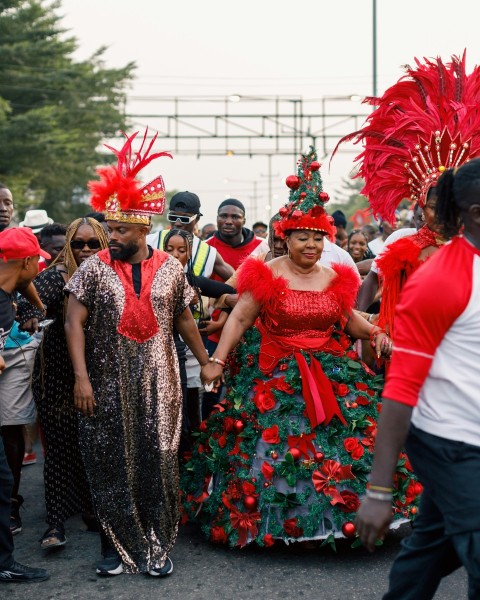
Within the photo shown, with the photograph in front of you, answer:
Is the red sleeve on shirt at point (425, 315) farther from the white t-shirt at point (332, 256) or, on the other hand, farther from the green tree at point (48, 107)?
the green tree at point (48, 107)

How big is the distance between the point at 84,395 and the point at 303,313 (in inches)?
53.0

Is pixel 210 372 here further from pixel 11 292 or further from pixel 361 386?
pixel 11 292

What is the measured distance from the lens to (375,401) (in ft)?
16.0

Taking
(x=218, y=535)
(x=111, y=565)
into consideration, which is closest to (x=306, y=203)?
(x=218, y=535)

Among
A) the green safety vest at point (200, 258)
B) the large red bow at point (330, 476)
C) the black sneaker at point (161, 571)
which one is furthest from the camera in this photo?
the green safety vest at point (200, 258)

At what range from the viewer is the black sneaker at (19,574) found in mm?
4285

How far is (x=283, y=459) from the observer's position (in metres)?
4.62

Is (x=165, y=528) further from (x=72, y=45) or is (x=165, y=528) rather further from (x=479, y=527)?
(x=72, y=45)

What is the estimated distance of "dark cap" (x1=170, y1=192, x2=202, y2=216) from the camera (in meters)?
6.52

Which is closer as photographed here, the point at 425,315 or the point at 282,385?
the point at 425,315

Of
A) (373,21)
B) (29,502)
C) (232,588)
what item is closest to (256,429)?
(232,588)

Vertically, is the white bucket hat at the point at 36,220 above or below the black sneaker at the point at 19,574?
above

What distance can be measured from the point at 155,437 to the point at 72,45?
32260mm

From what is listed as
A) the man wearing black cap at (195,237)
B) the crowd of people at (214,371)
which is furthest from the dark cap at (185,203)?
the crowd of people at (214,371)
